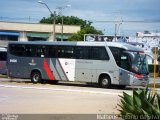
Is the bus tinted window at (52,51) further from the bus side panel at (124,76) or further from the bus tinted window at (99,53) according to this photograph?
the bus side panel at (124,76)

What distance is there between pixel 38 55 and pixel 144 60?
784 centimetres

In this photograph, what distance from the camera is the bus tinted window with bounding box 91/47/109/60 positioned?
28.5 meters

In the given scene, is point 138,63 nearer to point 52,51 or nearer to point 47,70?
point 52,51

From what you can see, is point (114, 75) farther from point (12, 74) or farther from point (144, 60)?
point (12, 74)

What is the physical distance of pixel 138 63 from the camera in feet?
93.2

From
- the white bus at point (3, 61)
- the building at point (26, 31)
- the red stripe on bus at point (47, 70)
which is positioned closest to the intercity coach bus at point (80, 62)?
the red stripe on bus at point (47, 70)

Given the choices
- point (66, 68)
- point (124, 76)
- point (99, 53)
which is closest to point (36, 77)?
point (66, 68)

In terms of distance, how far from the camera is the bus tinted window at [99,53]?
28.5m

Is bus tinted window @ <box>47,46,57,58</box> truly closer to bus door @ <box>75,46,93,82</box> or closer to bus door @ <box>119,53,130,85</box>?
bus door @ <box>75,46,93,82</box>

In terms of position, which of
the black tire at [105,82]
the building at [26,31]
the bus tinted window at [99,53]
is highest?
the building at [26,31]

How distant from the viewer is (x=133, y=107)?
10.8m

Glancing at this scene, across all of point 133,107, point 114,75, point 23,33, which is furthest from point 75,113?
point 23,33

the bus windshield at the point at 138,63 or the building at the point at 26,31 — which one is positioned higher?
the building at the point at 26,31

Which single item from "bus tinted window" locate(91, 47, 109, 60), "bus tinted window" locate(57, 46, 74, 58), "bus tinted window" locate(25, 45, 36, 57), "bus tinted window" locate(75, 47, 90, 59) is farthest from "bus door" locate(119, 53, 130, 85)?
"bus tinted window" locate(25, 45, 36, 57)
